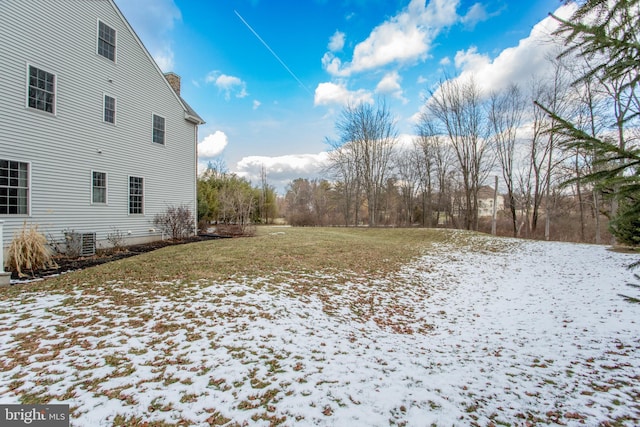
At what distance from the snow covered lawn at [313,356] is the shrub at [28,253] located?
2191mm

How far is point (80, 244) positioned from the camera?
27.7 feet

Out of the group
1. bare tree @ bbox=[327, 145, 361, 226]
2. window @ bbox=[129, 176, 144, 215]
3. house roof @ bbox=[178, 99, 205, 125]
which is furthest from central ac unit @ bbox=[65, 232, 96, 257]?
bare tree @ bbox=[327, 145, 361, 226]

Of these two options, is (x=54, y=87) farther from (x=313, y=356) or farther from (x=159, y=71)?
(x=313, y=356)

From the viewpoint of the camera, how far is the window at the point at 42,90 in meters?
7.77

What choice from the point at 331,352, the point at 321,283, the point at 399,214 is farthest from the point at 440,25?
the point at 399,214

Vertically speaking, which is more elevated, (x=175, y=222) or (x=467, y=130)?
(x=467, y=130)

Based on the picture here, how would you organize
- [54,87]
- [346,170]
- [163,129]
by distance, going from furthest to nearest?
[346,170], [163,129], [54,87]

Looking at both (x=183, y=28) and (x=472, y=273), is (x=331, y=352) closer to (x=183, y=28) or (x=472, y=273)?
(x=472, y=273)

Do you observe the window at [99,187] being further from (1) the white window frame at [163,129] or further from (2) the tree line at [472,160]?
(2) the tree line at [472,160]

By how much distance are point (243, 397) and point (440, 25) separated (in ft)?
47.3

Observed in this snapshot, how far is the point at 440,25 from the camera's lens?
37.3 feet

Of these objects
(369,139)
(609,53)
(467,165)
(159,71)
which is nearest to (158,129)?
(159,71)

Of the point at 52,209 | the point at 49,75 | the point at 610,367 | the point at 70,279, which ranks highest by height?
the point at 49,75

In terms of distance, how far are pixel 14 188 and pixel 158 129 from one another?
17.9ft
